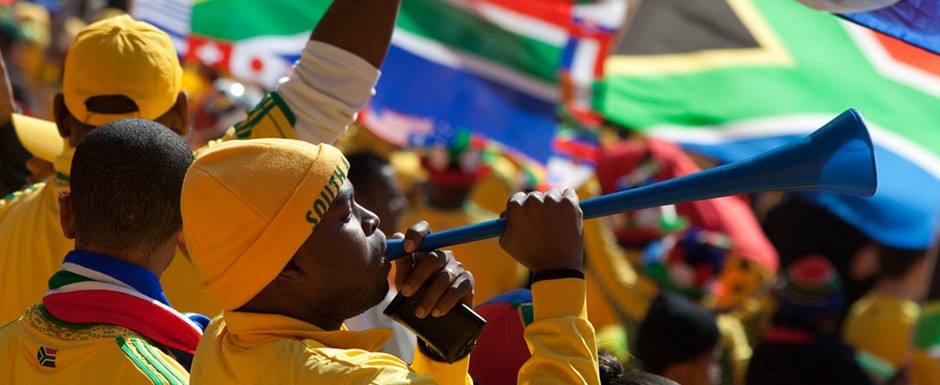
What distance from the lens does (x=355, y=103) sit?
3.40 metres

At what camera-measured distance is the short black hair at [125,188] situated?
8.95 ft

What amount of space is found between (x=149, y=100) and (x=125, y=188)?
0.75 m

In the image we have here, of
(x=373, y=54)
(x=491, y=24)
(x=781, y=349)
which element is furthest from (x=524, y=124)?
(x=373, y=54)

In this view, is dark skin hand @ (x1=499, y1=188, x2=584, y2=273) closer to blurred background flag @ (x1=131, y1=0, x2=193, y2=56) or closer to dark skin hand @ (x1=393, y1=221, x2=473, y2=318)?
dark skin hand @ (x1=393, y1=221, x2=473, y2=318)

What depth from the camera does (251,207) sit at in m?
2.33

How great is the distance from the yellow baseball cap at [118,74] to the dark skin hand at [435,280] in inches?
49.0

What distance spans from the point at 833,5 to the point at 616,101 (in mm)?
3557

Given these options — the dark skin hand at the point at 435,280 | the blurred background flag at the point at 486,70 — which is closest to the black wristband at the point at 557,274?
the dark skin hand at the point at 435,280

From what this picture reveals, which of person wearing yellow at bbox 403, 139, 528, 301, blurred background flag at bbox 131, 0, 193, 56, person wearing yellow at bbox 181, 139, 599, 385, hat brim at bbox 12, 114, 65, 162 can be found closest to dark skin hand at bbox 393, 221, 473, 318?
person wearing yellow at bbox 181, 139, 599, 385

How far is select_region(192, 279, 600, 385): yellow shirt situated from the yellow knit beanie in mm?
77

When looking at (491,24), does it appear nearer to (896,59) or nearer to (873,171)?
(896,59)

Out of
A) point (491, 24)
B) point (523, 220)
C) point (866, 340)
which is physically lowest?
point (866, 340)

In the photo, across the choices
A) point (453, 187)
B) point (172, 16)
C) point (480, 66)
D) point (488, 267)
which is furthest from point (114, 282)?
point (453, 187)

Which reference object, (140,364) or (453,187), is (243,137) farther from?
(453,187)
